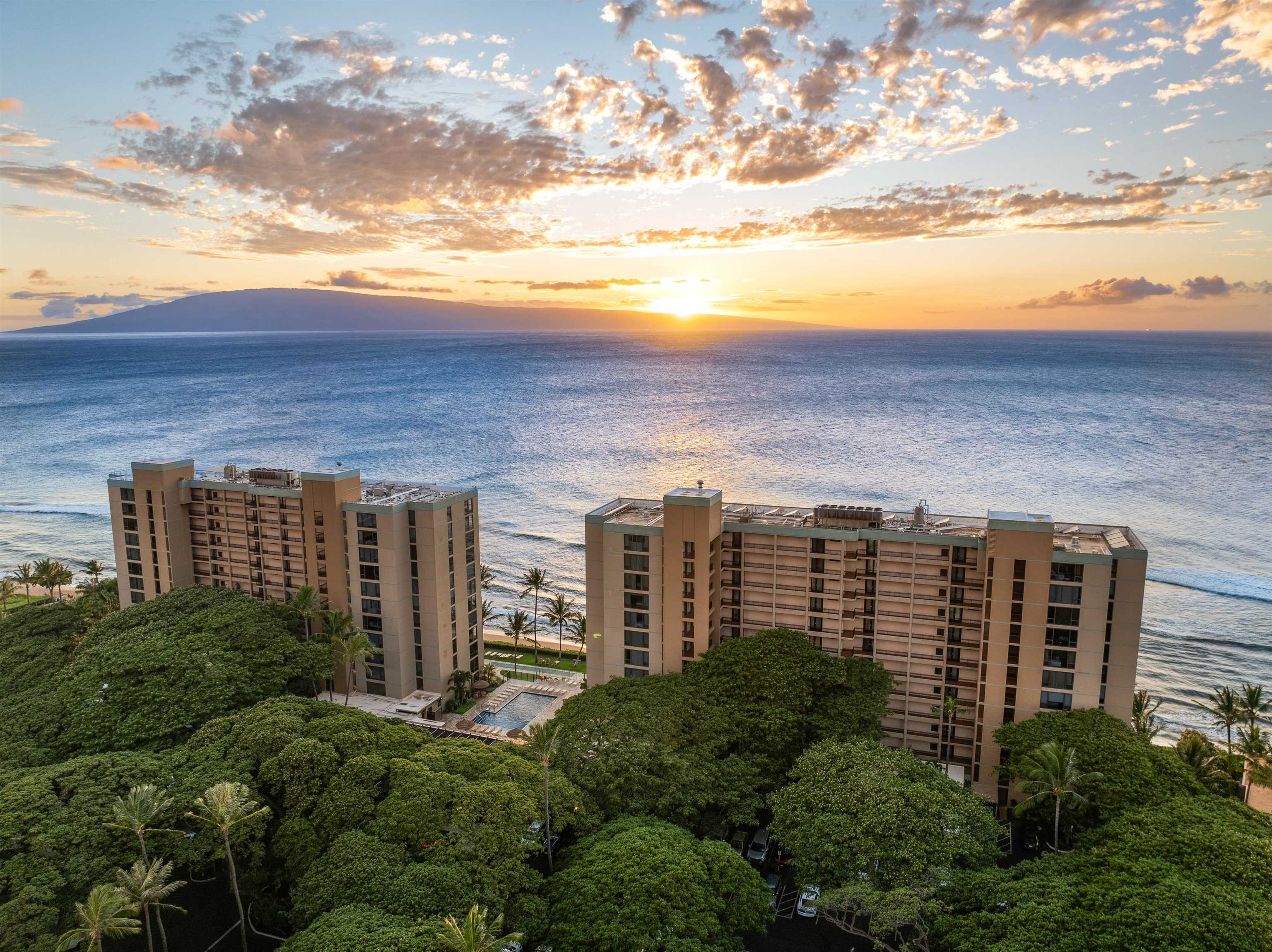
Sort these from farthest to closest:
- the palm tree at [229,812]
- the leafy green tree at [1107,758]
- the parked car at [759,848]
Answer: the parked car at [759,848] < the leafy green tree at [1107,758] < the palm tree at [229,812]

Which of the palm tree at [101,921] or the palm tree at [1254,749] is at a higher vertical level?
the palm tree at [101,921]

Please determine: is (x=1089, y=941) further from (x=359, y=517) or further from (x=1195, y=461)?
(x=1195, y=461)

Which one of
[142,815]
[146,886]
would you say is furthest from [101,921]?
[142,815]

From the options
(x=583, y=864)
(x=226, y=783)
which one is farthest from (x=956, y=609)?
(x=226, y=783)

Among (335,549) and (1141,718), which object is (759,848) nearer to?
(1141,718)

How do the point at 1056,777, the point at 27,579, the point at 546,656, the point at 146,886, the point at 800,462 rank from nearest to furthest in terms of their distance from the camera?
the point at 146,886 → the point at 1056,777 → the point at 546,656 → the point at 27,579 → the point at 800,462

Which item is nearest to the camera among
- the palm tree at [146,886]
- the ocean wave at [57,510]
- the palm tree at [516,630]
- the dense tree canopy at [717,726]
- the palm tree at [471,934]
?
the palm tree at [471,934]

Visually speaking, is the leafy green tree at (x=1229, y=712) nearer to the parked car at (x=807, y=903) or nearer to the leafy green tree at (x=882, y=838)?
the leafy green tree at (x=882, y=838)

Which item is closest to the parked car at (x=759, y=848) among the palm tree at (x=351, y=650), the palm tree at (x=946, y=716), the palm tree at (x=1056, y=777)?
the palm tree at (x=1056, y=777)
